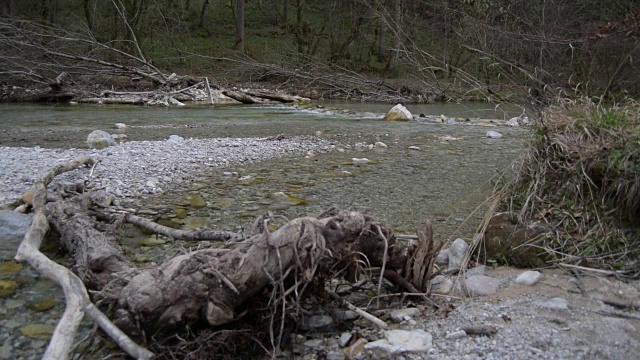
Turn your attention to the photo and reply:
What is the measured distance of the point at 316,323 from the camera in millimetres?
2002

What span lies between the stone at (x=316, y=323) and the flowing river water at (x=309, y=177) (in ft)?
2.16

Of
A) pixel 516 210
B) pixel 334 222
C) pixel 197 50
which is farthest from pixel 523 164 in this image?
pixel 197 50

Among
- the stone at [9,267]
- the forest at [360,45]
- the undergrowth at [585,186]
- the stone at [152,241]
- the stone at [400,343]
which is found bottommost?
the stone at [9,267]

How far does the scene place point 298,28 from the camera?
24297 millimetres

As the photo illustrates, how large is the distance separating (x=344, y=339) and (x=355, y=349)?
7 cm

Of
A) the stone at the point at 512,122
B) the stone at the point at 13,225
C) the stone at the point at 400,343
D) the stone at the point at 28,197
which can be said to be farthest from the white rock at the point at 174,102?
the stone at the point at 400,343

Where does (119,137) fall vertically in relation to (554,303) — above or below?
above

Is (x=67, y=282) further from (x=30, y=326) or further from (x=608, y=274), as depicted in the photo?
(x=608, y=274)

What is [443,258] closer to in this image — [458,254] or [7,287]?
[458,254]

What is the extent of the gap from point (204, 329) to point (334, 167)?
3.52 m

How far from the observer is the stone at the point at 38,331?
197cm

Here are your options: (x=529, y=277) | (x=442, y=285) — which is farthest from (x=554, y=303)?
(x=442, y=285)

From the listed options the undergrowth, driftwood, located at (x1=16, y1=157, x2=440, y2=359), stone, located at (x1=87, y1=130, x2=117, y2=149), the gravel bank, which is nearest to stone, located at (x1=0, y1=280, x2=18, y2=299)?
driftwood, located at (x1=16, y1=157, x2=440, y2=359)

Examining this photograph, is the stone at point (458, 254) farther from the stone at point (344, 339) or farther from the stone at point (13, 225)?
the stone at point (13, 225)
